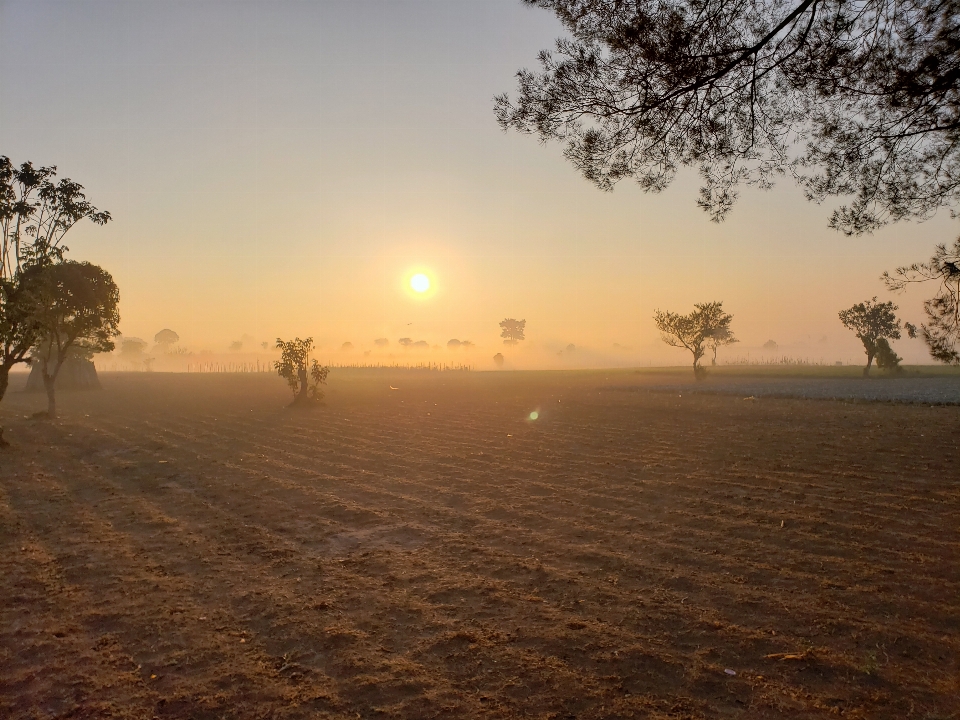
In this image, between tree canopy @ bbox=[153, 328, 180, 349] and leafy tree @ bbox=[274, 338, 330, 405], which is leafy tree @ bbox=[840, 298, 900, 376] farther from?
tree canopy @ bbox=[153, 328, 180, 349]

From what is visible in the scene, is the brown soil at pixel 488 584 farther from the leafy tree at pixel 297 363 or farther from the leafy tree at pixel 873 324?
the leafy tree at pixel 873 324

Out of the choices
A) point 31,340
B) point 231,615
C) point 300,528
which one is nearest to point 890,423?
point 300,528

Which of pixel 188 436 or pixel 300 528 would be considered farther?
pixel 188 436

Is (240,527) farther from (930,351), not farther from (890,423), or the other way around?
(890,423)

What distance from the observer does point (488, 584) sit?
20.4 feet

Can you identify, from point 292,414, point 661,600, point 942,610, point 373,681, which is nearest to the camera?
point 373,681

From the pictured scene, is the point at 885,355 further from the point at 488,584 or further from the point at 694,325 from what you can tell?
the point at 488,584

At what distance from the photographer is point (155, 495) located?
34.0 ft

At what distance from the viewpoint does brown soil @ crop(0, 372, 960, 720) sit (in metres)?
4.21

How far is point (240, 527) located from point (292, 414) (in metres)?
15.5

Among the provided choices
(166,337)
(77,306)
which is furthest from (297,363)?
(166,337)

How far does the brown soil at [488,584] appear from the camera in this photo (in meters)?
4.21

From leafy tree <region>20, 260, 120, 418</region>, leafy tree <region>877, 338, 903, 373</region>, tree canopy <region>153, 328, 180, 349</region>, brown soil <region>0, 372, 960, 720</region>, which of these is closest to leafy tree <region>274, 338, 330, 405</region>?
leafy tree <region>20, 260, 120, 418</region>

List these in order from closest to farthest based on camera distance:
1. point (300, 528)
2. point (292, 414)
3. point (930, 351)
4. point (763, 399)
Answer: point (300, 528) → point (930, 351) → point (292, 414) → point (763, 399)
